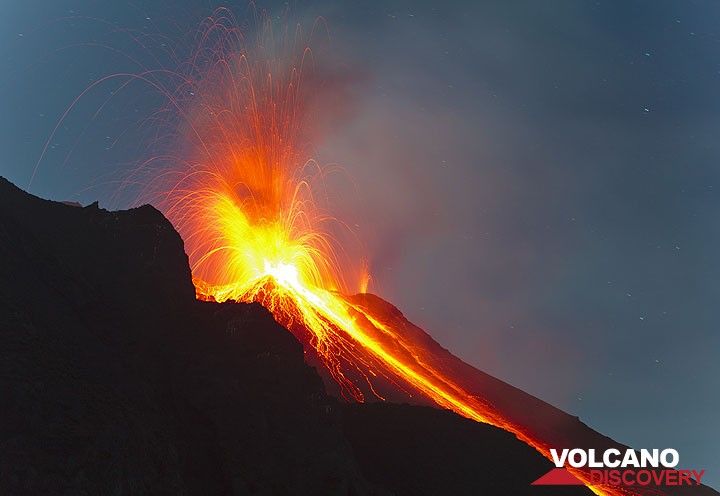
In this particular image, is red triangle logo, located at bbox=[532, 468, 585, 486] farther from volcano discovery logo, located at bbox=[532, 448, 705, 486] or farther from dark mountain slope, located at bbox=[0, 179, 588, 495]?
volcano discovery logo, located at bbox=[532, 448, 705, 486]

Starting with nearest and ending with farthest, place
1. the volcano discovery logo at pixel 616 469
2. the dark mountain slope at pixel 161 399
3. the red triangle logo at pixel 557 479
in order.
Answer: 1. the dark mountain slope at pixel 161 399
2. the red triangle logo at pixel 557 479
3. the volcano discovery logo at pixel 616 469

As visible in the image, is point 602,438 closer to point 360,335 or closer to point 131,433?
point 360,335

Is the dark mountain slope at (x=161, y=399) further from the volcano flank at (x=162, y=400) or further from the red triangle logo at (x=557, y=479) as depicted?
the red triangle logo at (x=557, y=479)

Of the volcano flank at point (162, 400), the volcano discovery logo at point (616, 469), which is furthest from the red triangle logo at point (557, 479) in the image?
the volcano discovery logo at point (616, 469)

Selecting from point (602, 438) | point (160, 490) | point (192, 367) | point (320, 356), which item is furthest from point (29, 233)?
point (602, 438)

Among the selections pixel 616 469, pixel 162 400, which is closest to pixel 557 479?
pixel 162 400

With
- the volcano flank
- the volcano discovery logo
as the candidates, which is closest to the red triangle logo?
the volcano flank
